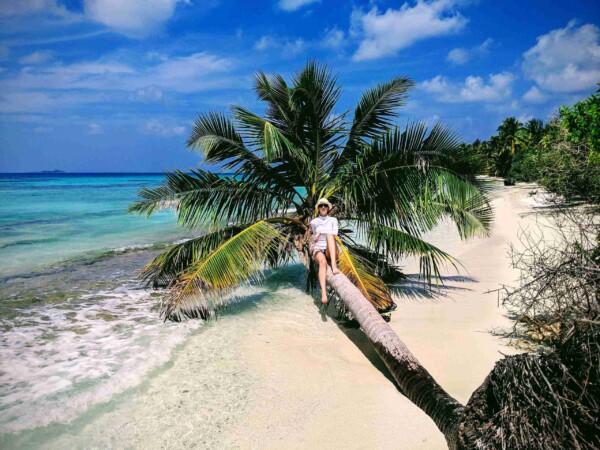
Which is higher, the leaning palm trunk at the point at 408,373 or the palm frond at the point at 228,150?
the palm frond at the point at 228,150

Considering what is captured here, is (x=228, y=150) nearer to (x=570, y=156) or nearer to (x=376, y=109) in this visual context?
(x=376, y=109)

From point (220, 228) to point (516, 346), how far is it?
17.2ft

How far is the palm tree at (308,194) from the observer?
23.4 ft

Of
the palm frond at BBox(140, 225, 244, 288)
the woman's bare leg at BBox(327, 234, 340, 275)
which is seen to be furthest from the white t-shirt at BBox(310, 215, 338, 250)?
the palm frond at BBox(140, 225, 244, 288)

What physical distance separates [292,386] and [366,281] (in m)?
2.54

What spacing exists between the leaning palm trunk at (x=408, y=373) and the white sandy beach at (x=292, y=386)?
129 millimetres

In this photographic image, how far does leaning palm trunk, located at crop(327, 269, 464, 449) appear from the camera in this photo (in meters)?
3.96

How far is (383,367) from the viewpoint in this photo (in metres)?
5.51

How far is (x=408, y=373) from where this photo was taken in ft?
15.4

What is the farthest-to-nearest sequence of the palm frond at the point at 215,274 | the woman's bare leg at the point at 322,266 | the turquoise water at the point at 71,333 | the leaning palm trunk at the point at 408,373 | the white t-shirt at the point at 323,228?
the white t-shirt at the point at 323,228 < the woman's bare leg at the point at 322,266 < the palm frond at the point at 215,274 < the turquoise water at the point at 71,333 < the leaning palm trunk at the point at 408,373

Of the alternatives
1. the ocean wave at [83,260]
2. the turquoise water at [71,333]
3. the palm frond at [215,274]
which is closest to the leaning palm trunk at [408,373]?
the palm frond at [215,274]

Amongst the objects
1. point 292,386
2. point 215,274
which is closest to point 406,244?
point 215,274

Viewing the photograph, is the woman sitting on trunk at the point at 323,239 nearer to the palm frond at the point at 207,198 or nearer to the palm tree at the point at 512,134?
the palm frond at the point at 207,198

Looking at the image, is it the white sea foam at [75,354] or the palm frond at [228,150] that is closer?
the white sea foam at [75,354]
